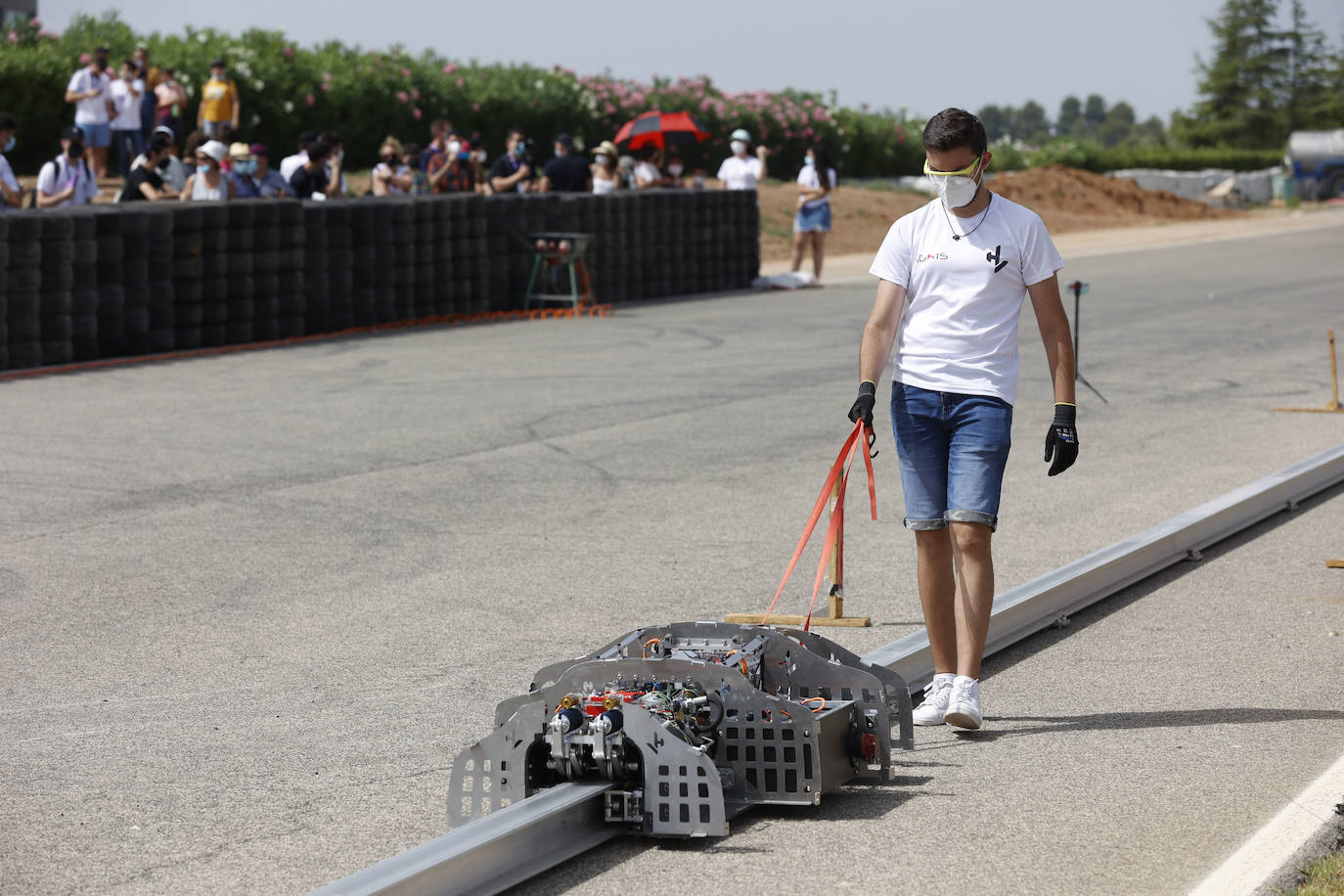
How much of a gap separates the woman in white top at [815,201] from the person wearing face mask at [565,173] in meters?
3.11

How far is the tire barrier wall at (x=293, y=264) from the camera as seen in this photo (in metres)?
15.1

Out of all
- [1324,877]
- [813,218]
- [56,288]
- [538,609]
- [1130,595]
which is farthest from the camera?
[813,218]

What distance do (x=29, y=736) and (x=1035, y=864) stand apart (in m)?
3.10

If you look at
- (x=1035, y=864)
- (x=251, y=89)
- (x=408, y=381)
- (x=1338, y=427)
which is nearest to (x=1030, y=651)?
(x=1035, y=864)

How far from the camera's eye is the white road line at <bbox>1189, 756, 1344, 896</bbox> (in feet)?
13.1

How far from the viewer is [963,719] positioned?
17.2 ft

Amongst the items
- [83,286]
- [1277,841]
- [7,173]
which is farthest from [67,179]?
[1277,841]

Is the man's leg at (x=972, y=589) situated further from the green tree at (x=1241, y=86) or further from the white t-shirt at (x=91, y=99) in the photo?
the green tree at (x=1241, y=86)

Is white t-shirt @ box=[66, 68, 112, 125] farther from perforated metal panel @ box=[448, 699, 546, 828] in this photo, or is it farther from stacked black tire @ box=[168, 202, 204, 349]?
perforated metal panel @ box=[448, 699, 546, 828]

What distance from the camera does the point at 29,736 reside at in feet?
17.3

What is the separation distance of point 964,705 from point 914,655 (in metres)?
0.61

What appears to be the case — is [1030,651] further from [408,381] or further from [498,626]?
[408,381]

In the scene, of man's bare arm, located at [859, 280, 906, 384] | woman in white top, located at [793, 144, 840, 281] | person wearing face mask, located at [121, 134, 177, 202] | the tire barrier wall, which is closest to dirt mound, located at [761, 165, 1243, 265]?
woman in white top, located at [793, 144, 840, 281]

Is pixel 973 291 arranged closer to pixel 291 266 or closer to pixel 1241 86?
pixel 291 266
